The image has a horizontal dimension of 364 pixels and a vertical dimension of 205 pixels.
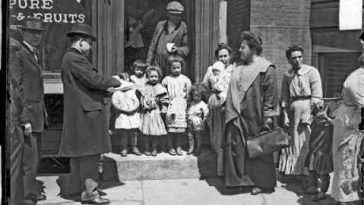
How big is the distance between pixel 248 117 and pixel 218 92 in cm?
51

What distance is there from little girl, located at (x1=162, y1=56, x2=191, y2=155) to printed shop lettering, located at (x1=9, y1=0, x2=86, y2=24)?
1.22 meters

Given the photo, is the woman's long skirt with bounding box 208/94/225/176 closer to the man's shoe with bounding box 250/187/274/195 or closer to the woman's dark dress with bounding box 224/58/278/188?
the woman's dark dress with bounding box 224/58/278/188

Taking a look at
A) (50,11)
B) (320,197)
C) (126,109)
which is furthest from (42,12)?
(320,197)

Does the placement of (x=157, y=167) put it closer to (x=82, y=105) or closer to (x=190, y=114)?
(x=190, y=114)

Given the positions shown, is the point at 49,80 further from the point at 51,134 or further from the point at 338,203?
the point at 338,203

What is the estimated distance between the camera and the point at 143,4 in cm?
591

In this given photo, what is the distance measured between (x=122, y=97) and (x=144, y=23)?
1.08 metres

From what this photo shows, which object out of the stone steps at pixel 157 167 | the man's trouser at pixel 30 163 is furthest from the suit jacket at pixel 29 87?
the stone steps at pixel 157 167

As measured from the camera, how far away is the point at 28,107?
453cm

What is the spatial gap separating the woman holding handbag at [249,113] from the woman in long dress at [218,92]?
0.23 metres

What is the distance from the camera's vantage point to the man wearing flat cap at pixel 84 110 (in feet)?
15.4

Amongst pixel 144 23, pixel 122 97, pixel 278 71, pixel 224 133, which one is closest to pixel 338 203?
pixel 224 133

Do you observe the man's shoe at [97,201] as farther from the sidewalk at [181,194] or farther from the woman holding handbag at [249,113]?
the woman holding handbag at [249,113]

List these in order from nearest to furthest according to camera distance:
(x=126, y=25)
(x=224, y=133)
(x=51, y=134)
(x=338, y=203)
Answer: (x=338, y=203)
(x=224, y=133)
(x=51, y=134)
(x=126, y=25)
